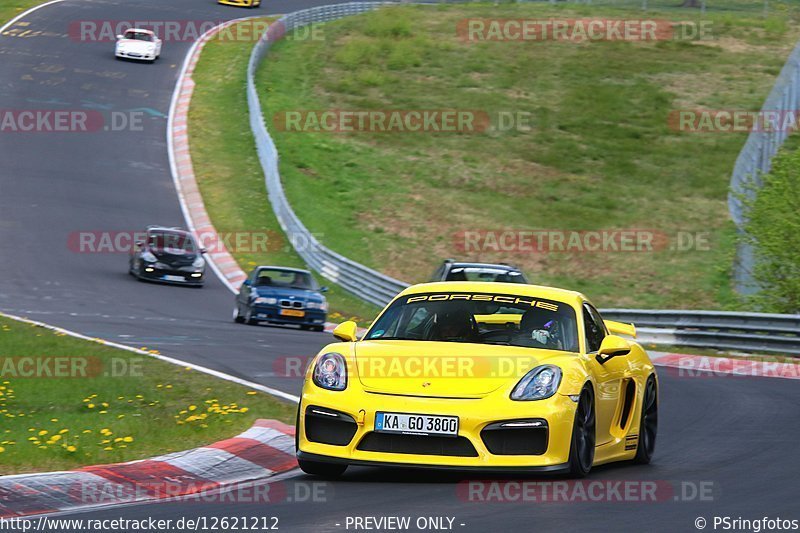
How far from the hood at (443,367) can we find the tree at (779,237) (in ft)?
52.2

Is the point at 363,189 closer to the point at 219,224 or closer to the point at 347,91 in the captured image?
the point at 219,224

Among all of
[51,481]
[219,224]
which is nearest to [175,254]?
[219,224]

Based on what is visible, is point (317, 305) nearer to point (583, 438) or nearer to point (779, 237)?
point (779, 237)

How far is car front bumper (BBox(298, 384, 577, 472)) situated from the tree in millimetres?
16428

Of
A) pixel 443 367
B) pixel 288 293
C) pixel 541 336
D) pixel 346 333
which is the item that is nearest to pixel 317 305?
pixel 288 293

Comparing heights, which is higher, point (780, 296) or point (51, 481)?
point (51, 481)

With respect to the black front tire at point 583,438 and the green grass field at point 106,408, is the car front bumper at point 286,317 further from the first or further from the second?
the black front tire at point 583,438

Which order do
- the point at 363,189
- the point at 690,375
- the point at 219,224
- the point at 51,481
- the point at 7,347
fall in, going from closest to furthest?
1. the point at 51,481
2. the point at 7,347
3. the point at 690,375
4. the point at 219,224
5. the point at 363,189

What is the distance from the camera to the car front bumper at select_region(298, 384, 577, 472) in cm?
843

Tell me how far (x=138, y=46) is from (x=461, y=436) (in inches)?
1875

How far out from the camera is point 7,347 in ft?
54.9

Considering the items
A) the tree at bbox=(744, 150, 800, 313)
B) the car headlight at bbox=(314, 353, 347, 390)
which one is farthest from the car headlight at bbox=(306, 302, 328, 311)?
the car headlight at bbox=(314, 353, 347, 390)

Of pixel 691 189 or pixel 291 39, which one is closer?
pixel 691 189

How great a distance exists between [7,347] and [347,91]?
129 feet
